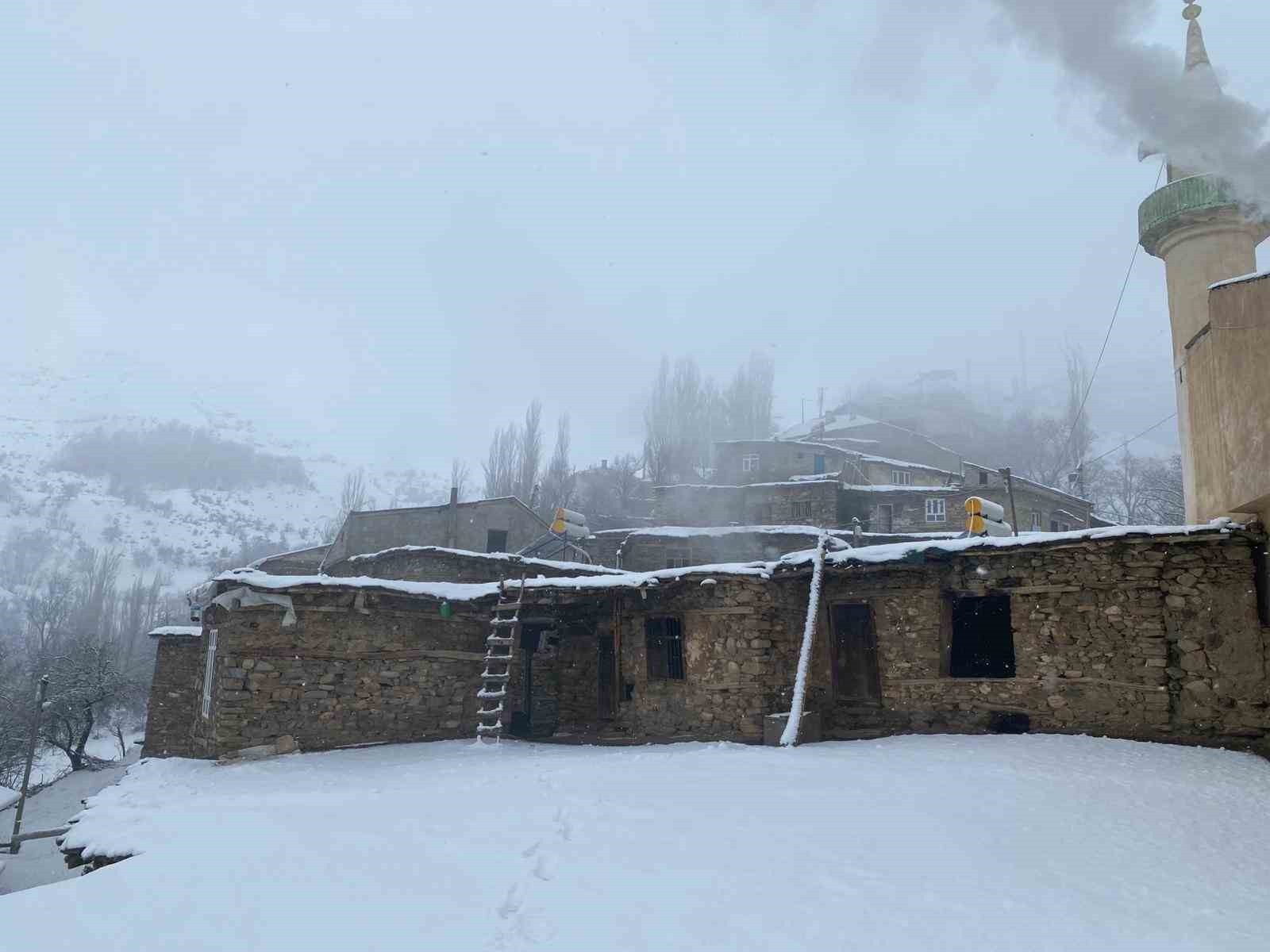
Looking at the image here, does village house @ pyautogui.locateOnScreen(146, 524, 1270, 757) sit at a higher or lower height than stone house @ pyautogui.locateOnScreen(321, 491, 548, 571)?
lower

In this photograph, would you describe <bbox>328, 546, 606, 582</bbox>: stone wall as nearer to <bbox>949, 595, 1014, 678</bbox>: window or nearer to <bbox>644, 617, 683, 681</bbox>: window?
<bbox>644, 617, 683, 681</bbox>: window

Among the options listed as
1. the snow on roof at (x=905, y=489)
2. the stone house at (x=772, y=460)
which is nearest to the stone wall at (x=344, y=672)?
the snow on roof at (x=905, y=489)

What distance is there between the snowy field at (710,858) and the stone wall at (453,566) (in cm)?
1245

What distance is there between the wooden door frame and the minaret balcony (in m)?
10.5

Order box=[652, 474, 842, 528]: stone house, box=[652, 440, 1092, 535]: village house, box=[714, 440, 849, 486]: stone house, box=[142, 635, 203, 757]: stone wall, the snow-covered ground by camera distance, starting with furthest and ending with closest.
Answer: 1. box=[714, 440, 849, 486]: stone house
2. box=[652, 474, 842, 528]: stone house
3. box=[652, 440, 1092, 535]: village house
4. box=[142, 635, 203, 757]: stone wall
5. the snow-covered ground


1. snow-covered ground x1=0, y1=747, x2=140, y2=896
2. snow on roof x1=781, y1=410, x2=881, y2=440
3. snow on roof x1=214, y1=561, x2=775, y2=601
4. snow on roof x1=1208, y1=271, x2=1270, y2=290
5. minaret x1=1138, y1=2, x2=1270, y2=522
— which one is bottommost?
snow-covered ground x1=0, y1=747, x2=140, y2=896

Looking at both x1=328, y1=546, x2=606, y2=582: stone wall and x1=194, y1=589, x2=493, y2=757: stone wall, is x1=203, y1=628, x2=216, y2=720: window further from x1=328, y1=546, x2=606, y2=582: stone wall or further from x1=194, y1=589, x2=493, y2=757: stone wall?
x1=328, y1=546, x2=606, y2=582: stone wall

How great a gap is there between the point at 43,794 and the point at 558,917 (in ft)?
86.2

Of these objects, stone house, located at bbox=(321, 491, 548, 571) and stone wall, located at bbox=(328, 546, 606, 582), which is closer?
stone wall, located at bbox=(328, 546, 606, 582)

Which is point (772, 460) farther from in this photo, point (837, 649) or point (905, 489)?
point (837, 649)

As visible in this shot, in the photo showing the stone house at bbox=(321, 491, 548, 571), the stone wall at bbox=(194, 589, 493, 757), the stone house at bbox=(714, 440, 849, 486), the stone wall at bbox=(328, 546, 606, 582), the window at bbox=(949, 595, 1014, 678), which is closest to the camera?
the window at bbox=(949, 595, 1014, 678)

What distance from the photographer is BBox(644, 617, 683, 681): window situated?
603 inches

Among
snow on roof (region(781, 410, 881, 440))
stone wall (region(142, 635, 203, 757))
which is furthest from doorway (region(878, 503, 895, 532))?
stone wall (region(142, 635, 203, 757))

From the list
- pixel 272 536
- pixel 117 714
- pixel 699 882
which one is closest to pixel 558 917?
pixel 699 882
